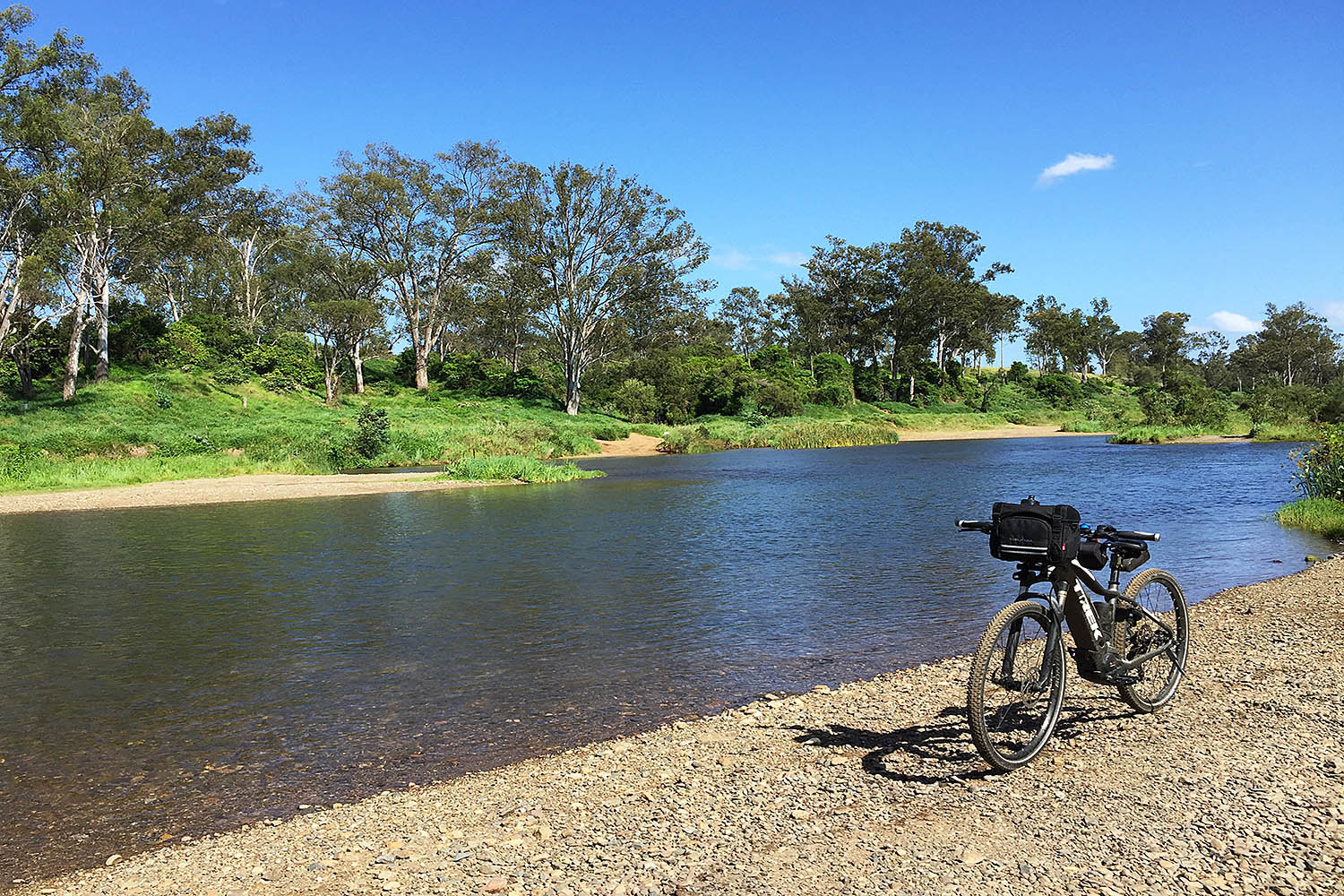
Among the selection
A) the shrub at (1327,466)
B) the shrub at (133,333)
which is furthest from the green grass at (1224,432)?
the shrub at (133,333)

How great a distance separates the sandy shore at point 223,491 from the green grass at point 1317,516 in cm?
2793

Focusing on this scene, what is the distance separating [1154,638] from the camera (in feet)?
22.7

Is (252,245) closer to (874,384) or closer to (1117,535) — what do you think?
(874,384)

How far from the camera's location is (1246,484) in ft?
96.9

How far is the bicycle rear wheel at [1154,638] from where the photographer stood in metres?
6.79

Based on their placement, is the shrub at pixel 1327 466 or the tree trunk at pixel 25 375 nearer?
the shrub at pixel 1327 466

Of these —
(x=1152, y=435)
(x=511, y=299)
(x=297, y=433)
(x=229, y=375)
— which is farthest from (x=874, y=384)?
(x=297, y=433)

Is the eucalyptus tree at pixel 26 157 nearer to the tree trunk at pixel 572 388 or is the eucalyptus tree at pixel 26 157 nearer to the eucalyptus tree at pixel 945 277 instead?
the tree trunk at pixel 572 388

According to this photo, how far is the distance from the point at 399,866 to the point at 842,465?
4247 cm

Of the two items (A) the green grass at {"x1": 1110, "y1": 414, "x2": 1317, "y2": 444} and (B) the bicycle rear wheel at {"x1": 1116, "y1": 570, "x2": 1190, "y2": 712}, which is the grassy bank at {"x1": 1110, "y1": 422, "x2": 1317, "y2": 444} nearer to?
(A) the green grass at {"x1": 1110, "y1": 414, "x2": 1317, "y2": 444}

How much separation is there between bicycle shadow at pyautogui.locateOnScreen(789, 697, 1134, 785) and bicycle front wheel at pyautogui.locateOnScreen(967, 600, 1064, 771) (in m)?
0.26

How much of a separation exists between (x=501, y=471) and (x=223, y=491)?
1123 cm

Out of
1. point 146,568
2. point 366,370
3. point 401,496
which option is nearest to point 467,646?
point 146,568

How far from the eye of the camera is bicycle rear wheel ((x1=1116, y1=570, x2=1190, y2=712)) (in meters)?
6.79
